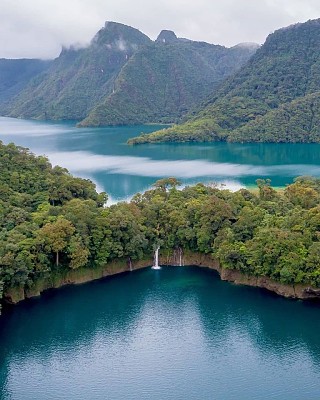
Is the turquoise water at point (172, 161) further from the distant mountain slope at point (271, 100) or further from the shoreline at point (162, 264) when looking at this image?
the shoreline at point (162, 264)

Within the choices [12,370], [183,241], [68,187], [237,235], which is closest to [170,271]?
[183,241]

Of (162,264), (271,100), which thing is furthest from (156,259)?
(271,100)

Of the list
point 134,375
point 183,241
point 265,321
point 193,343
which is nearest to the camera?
point 134,375

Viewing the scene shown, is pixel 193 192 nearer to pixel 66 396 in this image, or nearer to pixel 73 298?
pixel 73 298

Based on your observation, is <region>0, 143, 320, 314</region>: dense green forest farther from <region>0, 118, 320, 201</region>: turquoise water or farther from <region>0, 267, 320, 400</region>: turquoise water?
<region>0, 118, 320, 201</region>: turquoise water

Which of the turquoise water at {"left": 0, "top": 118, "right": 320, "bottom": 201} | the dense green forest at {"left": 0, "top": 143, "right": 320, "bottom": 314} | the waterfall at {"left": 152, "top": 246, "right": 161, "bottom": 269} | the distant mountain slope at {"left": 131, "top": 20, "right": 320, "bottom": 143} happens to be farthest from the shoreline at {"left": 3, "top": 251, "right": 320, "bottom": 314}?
the distant mountain slope at {"left": 131, "top": 20, "right": 320, "bottom": 143}

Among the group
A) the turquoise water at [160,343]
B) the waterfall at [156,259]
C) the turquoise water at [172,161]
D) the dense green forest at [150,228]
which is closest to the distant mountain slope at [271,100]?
the turquoise water at [172,161]

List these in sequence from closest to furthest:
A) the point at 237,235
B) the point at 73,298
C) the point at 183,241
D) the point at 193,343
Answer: the point at 193,343 < the point at 73,298 < the point at 237,235 < the point at 183,241
